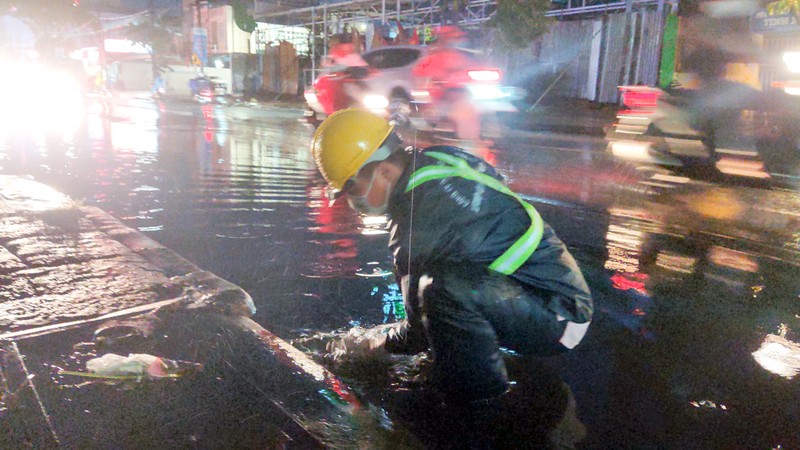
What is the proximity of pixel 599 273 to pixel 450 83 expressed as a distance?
8.50m

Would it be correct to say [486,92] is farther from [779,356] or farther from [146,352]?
[146,352]

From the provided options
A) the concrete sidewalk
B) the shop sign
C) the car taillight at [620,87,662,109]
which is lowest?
the concrete sidewalk

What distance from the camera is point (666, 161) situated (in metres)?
8.49

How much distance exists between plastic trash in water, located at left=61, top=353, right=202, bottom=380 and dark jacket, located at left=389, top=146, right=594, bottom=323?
1.12 m

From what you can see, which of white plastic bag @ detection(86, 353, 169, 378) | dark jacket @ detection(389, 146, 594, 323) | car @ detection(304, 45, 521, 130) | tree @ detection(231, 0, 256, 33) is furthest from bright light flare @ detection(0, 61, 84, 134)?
dark jacket @ detection(389, 146, 594, 323)

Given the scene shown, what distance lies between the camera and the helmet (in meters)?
2.43

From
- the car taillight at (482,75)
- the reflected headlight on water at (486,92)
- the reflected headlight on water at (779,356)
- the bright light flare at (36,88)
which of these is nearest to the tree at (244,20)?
the bright light flare at (36,88)

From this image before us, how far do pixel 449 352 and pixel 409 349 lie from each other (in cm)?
42

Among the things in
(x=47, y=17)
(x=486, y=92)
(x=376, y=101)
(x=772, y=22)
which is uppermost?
(x=47, y=17)

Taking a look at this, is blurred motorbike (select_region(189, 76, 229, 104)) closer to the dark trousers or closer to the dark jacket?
the dark jacket

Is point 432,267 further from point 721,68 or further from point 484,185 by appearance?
point 721,68

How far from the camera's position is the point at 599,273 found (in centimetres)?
451

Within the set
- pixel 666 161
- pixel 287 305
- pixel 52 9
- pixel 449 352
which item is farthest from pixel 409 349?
pixel 52 9

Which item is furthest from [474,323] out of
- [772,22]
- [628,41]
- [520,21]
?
[628,41]
